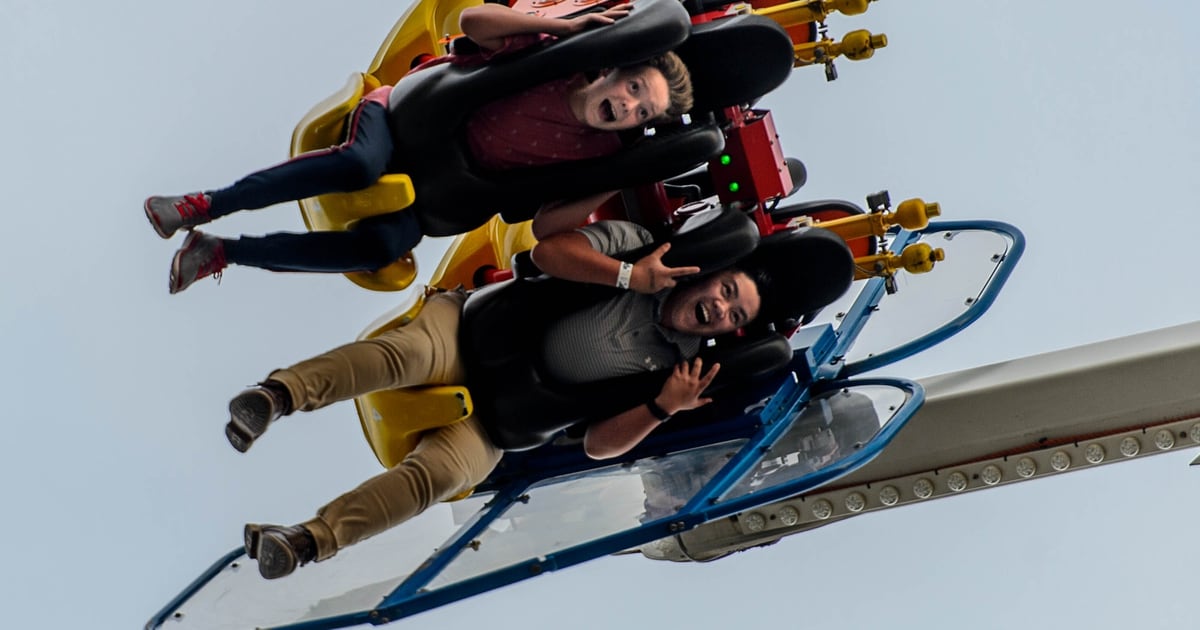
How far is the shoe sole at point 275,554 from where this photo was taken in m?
2.46

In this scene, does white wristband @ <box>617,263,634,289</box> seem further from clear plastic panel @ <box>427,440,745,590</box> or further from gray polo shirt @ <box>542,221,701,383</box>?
clear plastic panel @ <box>427,440,745,590</box>

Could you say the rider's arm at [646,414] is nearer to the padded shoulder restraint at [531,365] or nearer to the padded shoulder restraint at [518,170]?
the padded shoulder restraint at [531,365]

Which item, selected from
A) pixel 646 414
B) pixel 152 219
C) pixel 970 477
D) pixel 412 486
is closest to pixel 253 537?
pixel 412 486

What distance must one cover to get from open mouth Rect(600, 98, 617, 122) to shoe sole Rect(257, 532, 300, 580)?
95 centimetres

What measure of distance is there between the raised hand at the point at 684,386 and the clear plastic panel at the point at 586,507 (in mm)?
148

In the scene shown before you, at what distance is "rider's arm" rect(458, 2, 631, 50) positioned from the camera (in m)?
2.60

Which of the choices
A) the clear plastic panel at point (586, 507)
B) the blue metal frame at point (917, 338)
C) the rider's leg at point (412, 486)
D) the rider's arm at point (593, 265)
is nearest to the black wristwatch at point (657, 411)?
the clear plastic panel at point (586, 507)

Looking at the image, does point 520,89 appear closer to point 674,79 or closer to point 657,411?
point 674,79

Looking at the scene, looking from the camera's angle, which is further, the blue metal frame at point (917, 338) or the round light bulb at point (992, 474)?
the blue metal frame at point (917, 338)

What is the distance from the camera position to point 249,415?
2.39 metres

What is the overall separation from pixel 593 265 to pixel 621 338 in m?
0.21

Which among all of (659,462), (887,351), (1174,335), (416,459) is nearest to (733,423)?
(659,462)

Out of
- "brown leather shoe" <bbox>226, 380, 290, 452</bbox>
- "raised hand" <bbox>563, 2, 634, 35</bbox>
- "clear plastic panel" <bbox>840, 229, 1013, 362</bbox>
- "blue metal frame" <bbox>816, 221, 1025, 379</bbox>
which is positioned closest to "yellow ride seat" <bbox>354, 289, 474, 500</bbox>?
"brown leather shoe" <bbox>226, 380, 290, 452</bbox>

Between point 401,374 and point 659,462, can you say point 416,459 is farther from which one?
point 659,462
